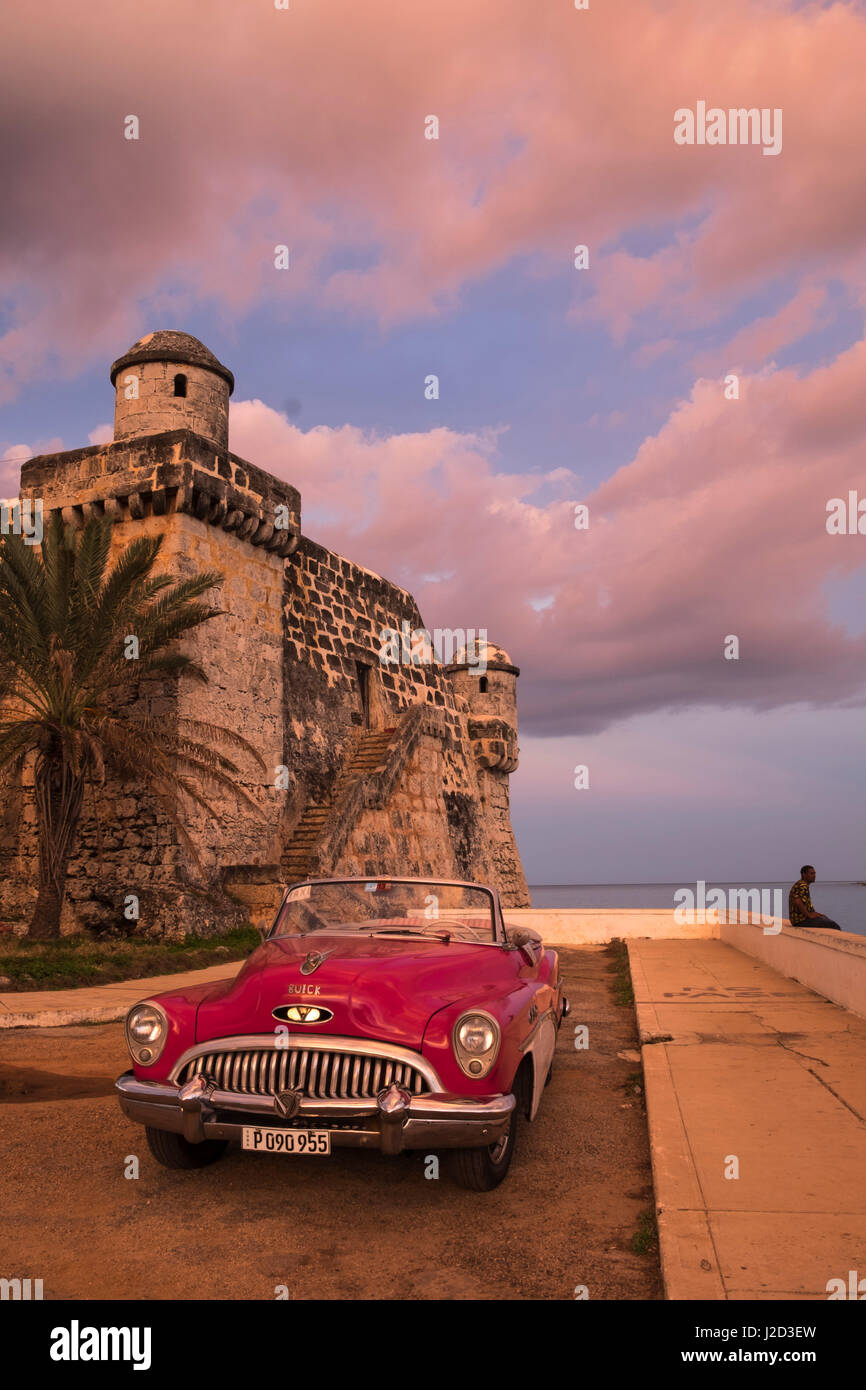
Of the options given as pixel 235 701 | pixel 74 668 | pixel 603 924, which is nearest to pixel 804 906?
pixel 603 924

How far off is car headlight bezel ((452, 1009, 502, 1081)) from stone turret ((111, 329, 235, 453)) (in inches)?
514

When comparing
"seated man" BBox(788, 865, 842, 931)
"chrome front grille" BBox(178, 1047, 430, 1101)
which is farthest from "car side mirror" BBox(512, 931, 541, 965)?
"seated man" BBox(788, 865, 842, 931)

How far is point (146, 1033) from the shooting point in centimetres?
416

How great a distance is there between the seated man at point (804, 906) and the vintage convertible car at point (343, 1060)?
7.32 m

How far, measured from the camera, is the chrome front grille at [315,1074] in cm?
371

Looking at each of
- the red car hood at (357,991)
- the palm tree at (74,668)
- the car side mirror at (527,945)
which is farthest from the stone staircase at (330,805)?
the red car hood at (357,991)

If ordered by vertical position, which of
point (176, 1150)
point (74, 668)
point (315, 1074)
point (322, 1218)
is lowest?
point (322, 1218)

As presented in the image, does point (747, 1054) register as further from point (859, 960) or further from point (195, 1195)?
point (195, 1195)

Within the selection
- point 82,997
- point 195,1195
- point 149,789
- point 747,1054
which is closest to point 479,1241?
point 195,1195

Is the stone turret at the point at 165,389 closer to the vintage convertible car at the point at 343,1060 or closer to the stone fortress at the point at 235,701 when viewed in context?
the stone fortress at the point at 235,701

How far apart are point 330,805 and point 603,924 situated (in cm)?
537

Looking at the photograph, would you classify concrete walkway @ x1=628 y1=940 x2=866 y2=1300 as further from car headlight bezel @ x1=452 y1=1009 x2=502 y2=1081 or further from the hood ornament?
the hood ornament

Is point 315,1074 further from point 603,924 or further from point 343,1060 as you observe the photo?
point 603,924
